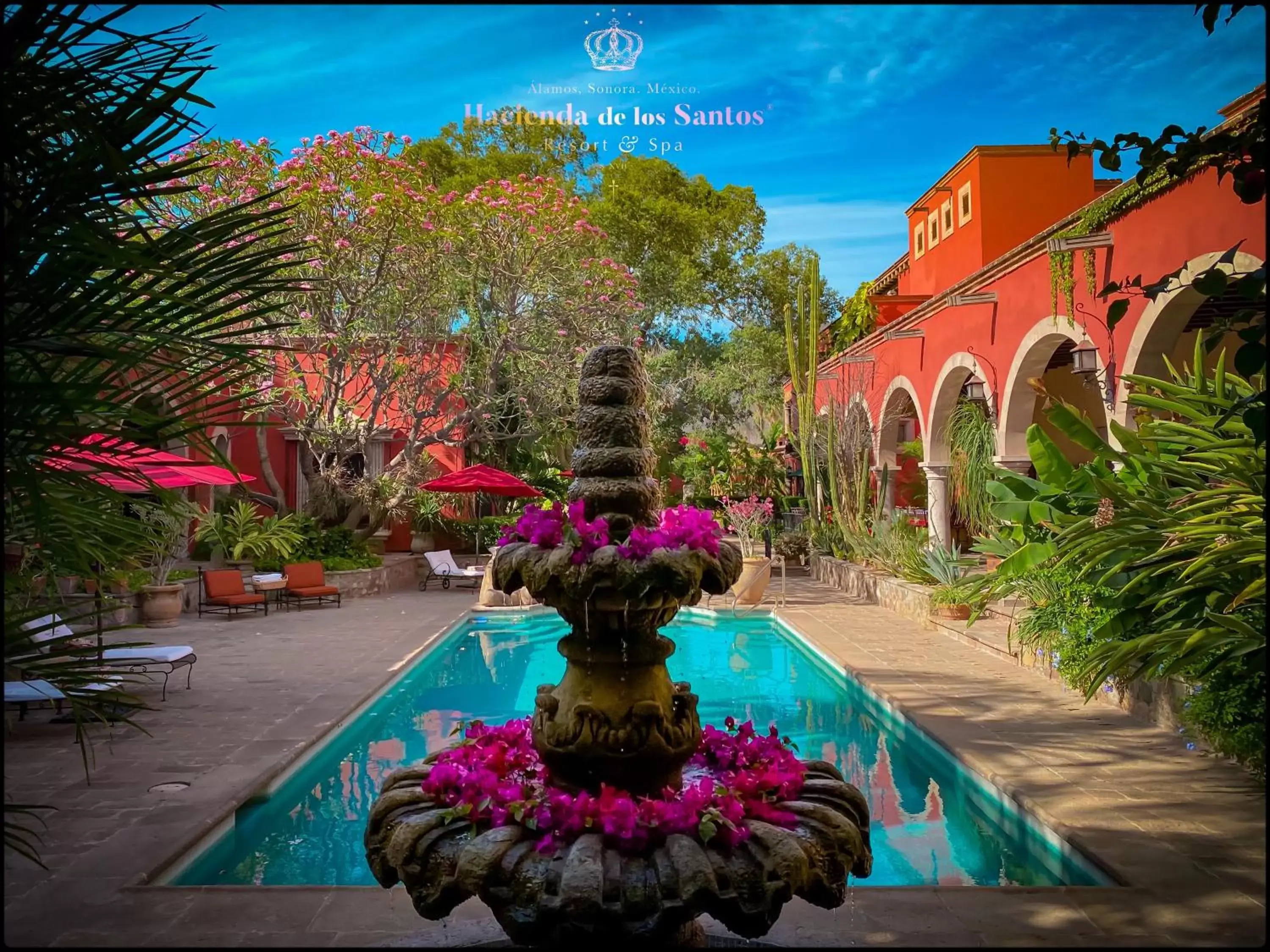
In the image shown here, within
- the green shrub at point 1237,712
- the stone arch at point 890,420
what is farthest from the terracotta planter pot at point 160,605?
the stone arch at point 890,420

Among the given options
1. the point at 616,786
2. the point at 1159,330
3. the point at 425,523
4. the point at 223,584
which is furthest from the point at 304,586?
the point at 616,786

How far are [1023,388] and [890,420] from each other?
7.17 meters

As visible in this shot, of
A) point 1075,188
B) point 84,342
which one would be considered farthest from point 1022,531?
point 1075,188

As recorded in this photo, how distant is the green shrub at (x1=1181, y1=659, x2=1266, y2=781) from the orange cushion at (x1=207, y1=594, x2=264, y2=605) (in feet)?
40.8

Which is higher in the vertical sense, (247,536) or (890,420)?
(890,420)

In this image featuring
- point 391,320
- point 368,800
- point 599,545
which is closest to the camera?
point 599,545

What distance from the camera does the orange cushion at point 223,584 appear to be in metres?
13.9

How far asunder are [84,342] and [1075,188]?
19.4 meters

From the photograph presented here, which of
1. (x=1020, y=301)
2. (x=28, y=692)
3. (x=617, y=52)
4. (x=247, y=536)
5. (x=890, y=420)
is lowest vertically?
(x=28, y=692)

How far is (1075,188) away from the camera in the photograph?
60.5 ft

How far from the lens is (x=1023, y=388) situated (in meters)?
12.4

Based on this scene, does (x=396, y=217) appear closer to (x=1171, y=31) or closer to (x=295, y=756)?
(x=295, y=756)

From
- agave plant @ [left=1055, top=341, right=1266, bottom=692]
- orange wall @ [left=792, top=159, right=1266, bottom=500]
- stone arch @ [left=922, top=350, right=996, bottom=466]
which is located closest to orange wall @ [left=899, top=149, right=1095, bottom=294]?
orange wall @ [left=792, top=159, right=1266, bottom=500]

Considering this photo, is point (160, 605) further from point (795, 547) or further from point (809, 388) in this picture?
point (795, 547)
